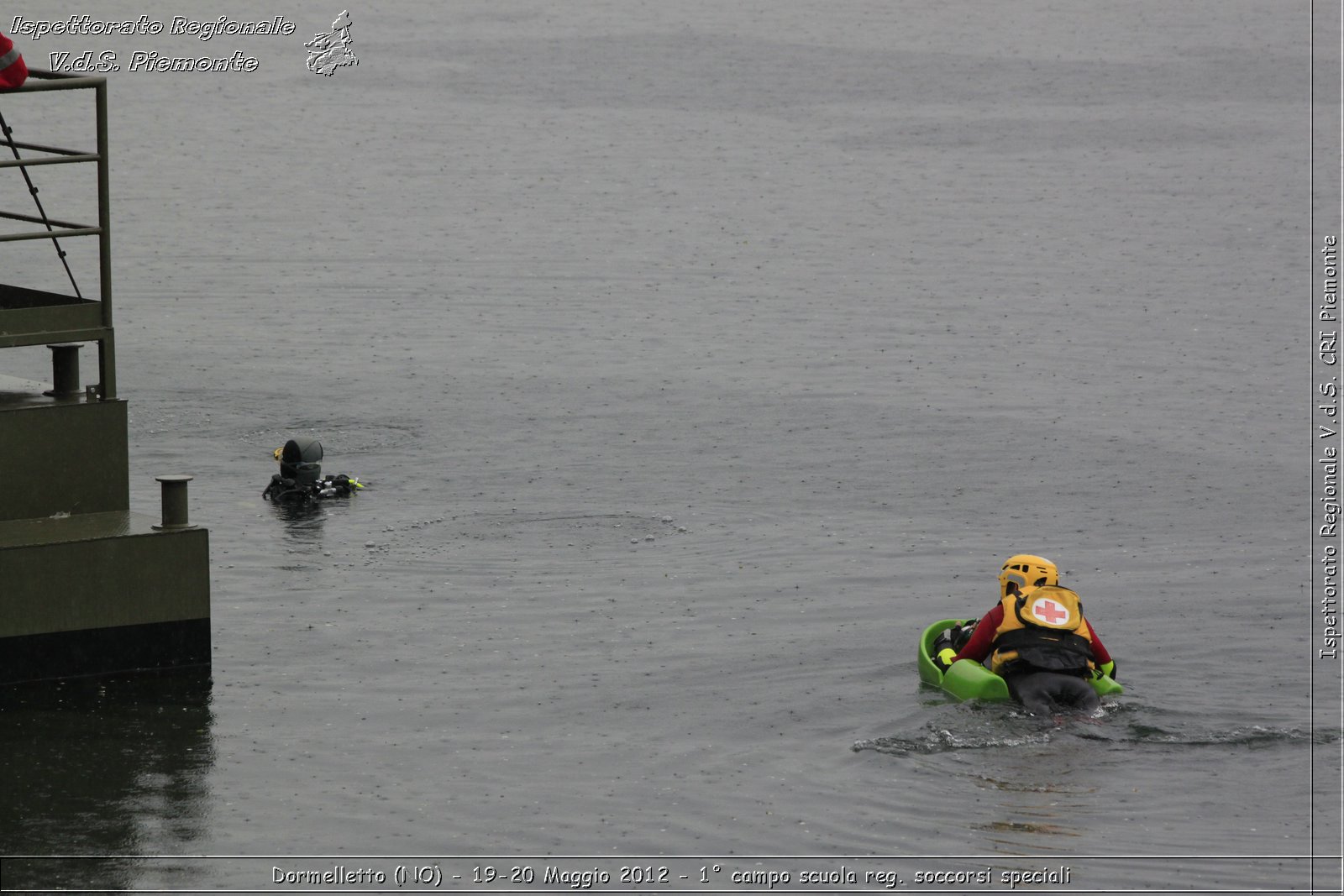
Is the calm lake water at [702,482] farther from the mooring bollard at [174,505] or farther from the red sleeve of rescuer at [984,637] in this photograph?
the mooring bollard at [174,505]

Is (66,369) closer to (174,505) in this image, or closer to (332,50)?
(174,505)

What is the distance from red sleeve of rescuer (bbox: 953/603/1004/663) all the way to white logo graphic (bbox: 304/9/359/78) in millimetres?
→ 39750

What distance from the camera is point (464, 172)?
40000mm

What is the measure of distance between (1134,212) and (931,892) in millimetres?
26897

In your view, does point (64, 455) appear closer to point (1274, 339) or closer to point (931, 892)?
point (931, 892)

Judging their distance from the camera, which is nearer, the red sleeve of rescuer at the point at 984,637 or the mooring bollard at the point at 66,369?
the red sleeve of rescuer at the point at 984,637

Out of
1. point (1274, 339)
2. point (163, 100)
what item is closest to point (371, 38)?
point (163, 100)

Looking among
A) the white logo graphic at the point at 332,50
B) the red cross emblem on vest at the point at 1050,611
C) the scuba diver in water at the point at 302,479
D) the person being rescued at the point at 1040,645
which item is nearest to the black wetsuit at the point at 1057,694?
the person being rescued at the point at 1040,645

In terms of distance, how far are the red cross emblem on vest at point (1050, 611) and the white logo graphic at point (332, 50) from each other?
4006cm

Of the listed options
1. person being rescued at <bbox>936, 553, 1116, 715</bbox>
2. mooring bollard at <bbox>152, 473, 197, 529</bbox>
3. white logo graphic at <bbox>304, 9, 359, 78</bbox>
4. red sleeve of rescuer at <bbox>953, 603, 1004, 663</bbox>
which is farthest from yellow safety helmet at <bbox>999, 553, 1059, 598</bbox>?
white logo graphic at <bbox>304, 9, 359, 78</bbox>

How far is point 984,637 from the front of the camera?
14.0 m

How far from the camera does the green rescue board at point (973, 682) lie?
13633 mm

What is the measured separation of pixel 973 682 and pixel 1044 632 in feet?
1.82

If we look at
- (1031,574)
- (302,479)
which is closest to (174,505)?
(302,479)
